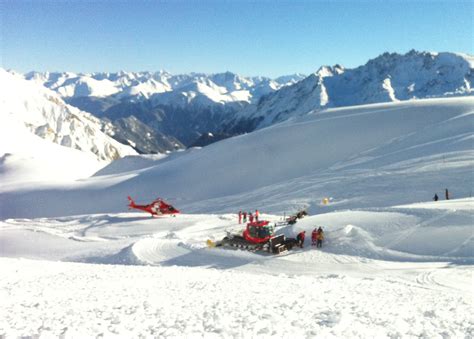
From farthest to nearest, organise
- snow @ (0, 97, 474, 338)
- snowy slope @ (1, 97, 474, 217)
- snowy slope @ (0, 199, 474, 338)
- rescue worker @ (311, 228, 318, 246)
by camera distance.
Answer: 1. snowy slope @ (1, 97, 474, 217)
2. rescue worker @ (311, 228, 318, 246)
3. snow @ (0, 97, 474, 338)
4. snowy slope @ (0, 199, 474, 338)

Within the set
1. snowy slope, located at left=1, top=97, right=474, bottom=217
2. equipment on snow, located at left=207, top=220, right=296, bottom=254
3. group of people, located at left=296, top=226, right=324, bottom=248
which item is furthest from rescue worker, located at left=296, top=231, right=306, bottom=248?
snowy slope, located at left=1, top=97, right=474, bottom=217

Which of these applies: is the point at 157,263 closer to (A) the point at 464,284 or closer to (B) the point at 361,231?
(B) the point at 361,231

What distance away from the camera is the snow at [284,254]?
32.0 feet

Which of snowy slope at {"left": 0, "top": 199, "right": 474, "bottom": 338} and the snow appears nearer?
snowy slope at {"left": 0, "top": 199, "right": 474, "bottom": 338}

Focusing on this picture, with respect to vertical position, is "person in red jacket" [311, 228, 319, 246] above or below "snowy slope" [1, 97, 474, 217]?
below

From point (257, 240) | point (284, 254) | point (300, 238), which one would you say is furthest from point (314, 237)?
point (257, 240)

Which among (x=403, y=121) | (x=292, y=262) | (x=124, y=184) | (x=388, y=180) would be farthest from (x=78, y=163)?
(x=292, y=262)

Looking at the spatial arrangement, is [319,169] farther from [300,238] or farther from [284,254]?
[284,254]

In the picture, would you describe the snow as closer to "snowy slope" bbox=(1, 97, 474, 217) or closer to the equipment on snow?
"snowy slope" bbox=(1, 97, 474, 217)

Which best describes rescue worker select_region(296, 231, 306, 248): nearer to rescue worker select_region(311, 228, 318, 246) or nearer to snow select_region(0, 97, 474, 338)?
snow select_region(0, 97, 474, 338)

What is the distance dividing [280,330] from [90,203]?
4723 centimetres

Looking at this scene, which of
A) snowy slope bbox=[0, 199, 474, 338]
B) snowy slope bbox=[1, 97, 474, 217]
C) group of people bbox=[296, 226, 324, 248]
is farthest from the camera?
snowy slope bbox=[1, 97, 474, 217]

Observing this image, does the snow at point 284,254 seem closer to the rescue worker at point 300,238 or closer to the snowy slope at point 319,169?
the snowy slope at point 319,169

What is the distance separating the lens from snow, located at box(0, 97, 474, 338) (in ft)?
32.0
